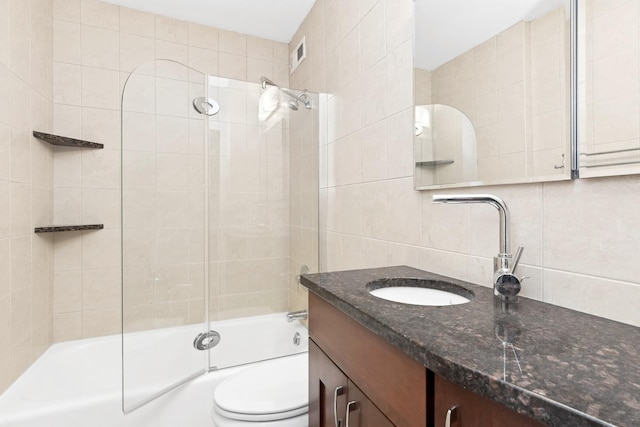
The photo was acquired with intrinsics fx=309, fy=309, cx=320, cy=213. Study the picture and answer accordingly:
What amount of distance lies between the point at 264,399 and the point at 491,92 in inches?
52.9

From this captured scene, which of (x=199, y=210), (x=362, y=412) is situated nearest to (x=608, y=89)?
(x=362, y=412)

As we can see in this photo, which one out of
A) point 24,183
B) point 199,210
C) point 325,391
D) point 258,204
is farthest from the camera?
point 258,204

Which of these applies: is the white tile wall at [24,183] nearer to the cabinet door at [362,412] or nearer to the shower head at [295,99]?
the shower head at [295,99]

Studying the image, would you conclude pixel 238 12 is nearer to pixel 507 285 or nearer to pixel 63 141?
pixel 63 141

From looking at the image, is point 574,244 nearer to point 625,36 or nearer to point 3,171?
point 625,36

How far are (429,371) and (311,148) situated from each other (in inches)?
65.0

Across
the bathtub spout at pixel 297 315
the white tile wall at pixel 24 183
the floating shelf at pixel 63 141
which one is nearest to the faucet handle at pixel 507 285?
the bathtub spout at pixel 297 315

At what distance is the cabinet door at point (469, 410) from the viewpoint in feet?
1.27

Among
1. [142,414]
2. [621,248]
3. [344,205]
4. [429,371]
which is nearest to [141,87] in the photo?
[344,205]

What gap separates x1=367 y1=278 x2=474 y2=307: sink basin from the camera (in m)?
0.91

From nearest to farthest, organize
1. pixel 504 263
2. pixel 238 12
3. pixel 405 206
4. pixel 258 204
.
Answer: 1. pixel 504 263
2. pixel 405 206
3. pixel 258 204
4. pixel 238 12

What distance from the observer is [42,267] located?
71.8 inches

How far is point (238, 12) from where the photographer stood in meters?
2.18

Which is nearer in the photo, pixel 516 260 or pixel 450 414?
pixel 450 414
